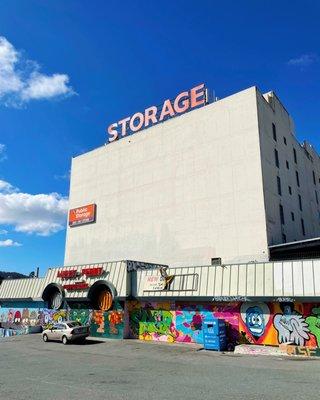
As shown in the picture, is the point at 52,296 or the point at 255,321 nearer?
the point at 255,321

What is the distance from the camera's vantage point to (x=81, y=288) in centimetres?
3697

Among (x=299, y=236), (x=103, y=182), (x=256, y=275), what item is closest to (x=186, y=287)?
(x=256, y=275)

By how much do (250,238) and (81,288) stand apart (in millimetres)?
16940

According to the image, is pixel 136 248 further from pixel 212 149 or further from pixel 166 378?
pixel 166 378

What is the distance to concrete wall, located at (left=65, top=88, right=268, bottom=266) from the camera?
40.5 m

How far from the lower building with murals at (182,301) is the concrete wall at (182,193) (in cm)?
1016

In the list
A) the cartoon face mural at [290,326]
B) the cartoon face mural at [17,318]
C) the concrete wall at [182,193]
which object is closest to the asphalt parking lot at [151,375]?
the cartoon face mural at [290,326]

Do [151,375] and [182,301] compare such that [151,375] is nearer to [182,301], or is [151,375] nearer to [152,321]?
[182,301]

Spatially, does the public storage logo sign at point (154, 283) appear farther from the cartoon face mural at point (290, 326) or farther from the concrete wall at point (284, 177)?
the concrete wall at point (284, 177)

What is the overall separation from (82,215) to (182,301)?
99.6 feet

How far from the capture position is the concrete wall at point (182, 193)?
40500 mm

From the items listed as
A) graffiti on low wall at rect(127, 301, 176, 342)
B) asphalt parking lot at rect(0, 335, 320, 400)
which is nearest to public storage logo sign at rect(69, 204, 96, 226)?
graffiti on low wall at rect(127, 301, 176, 342)

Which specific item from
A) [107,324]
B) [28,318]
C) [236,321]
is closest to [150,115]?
[28,318]

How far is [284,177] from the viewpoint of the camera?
151 feet
